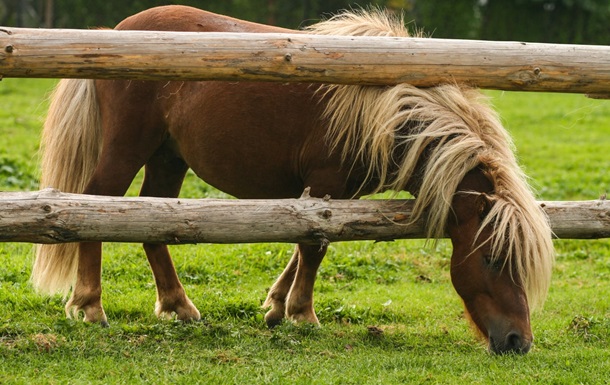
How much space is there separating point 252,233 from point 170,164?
167cm

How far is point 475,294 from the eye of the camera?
17.0 ft

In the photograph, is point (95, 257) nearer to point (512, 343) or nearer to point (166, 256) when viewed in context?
point (166, 256)

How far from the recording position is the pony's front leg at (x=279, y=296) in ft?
20.0

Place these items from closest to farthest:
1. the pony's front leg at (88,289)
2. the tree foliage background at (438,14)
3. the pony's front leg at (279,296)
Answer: the pony's front leg at (88,289)
the pony's front leg at (279,296)
the tree foliage background at (438,14)

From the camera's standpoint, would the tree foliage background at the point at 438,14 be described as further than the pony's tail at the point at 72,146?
Yes

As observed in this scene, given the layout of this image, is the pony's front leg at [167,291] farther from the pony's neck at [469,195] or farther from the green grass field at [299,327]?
the pony's neck at [469,195]

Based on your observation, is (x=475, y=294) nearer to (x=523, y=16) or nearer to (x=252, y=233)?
(x=252, y=233)

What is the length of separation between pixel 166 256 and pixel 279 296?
88cm

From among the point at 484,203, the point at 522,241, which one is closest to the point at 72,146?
the point at 484,203

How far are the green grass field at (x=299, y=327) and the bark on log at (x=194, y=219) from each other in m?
0.67

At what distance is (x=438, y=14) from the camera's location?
75.0 ft

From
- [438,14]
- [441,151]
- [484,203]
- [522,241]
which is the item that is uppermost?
[438,14]

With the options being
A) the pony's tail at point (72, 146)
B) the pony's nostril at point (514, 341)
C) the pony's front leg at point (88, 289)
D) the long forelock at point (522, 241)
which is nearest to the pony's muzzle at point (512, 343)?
the pony's nostril at point (514, 341)

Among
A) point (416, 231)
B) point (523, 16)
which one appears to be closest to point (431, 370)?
point (416, 231)
